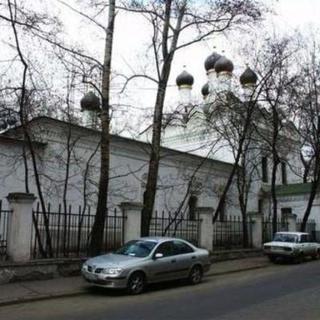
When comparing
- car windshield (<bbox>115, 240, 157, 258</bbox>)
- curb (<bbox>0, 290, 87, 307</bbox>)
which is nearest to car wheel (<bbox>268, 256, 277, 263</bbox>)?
car windshield (<bbox>115, 240, 157, 258</bbox>)

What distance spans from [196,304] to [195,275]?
13.9ft

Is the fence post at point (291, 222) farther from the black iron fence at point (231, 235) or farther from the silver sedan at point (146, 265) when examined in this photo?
the silver sedan at point (146, 265)

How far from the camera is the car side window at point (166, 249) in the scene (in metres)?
14.9

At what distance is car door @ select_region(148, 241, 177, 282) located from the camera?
14273 millimetres

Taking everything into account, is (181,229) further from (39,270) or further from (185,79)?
(185,79)

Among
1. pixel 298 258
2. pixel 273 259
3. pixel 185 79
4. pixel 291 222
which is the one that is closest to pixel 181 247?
pixel 273 259

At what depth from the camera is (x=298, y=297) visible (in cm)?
1256

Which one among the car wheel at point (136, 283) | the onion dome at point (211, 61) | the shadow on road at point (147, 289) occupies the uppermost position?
the onion dome at point (211, 61)

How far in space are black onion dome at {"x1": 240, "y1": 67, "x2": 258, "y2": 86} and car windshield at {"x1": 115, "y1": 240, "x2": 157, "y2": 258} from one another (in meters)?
16.4

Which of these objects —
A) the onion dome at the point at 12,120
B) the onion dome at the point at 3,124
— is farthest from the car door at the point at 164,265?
the onion dome at the point at 3,124

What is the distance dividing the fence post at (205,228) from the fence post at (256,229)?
5.55 m

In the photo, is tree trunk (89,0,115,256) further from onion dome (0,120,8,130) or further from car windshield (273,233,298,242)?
car windshield (273,233,298,242)

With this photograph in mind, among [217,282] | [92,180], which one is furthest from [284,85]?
[217,282]

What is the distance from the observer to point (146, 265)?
14.1 metres
